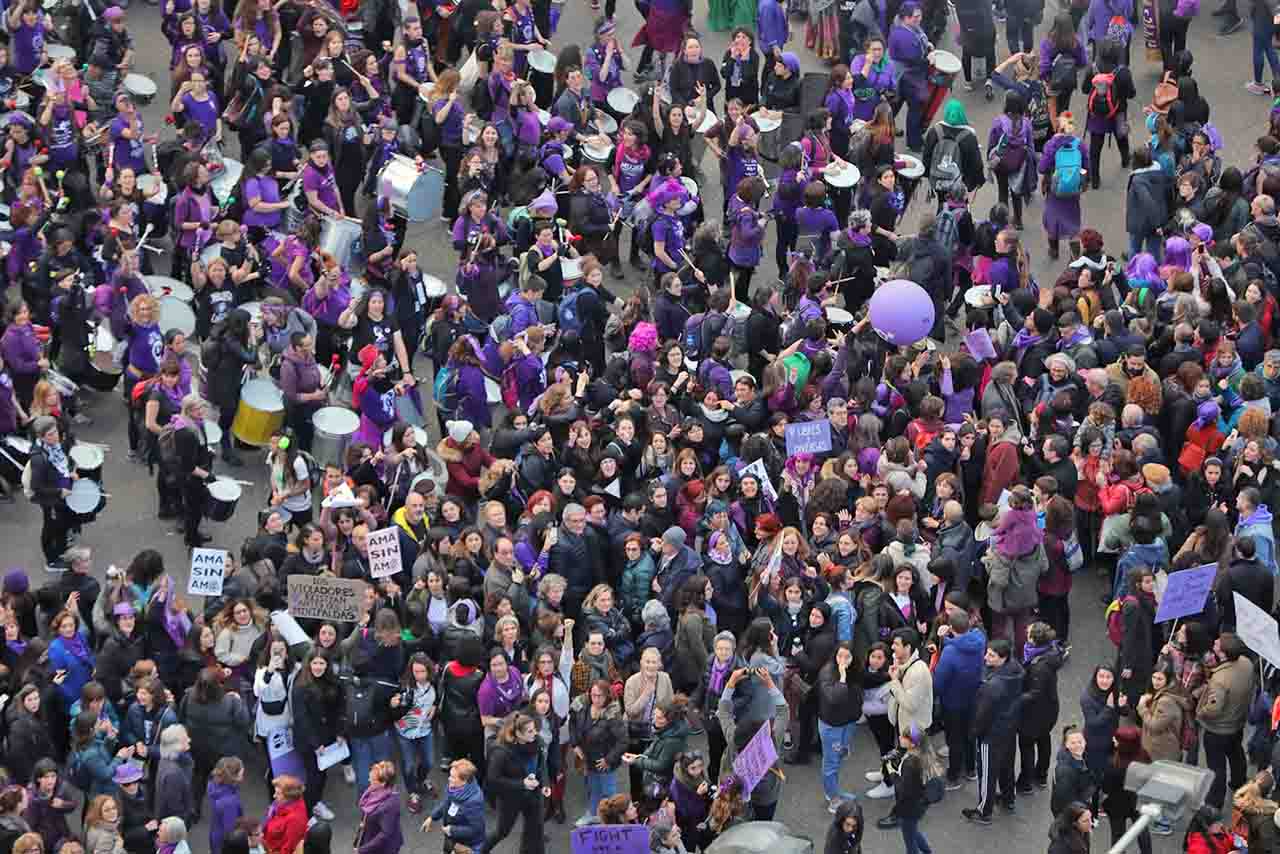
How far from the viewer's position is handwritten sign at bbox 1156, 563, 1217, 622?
65.4 feet

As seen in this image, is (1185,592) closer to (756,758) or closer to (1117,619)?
(1117,619)

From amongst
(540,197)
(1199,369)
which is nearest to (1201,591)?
(1199,369)

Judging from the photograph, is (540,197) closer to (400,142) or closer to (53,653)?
(400,142)

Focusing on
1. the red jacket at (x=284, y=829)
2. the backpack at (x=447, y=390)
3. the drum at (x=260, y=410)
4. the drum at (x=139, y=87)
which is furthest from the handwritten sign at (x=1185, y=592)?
the drum at (x=139, y=87)

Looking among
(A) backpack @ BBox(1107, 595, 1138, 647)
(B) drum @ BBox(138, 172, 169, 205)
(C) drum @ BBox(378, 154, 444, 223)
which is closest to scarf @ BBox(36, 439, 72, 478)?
(B) drum @ BBox(138, 172, 169, 205)

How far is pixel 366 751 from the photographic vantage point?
19797mm

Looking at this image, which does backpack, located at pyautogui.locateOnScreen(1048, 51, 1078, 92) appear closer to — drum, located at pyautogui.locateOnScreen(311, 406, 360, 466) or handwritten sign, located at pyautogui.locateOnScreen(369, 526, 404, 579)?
drum, located at pyautogui.locateOnScreen(311, 406, 360, 466)

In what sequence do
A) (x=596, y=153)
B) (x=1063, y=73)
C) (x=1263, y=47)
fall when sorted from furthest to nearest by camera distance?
1. (x=1263, y=47)
2. (x=1063, y=73)
3. (x=596, y=153)

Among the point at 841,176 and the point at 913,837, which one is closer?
the point at 913,837

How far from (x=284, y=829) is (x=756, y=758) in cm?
315

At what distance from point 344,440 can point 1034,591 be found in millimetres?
5559

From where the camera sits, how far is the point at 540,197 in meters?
25.0

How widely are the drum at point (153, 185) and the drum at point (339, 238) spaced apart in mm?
1587

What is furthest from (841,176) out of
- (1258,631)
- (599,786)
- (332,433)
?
(599,786)
